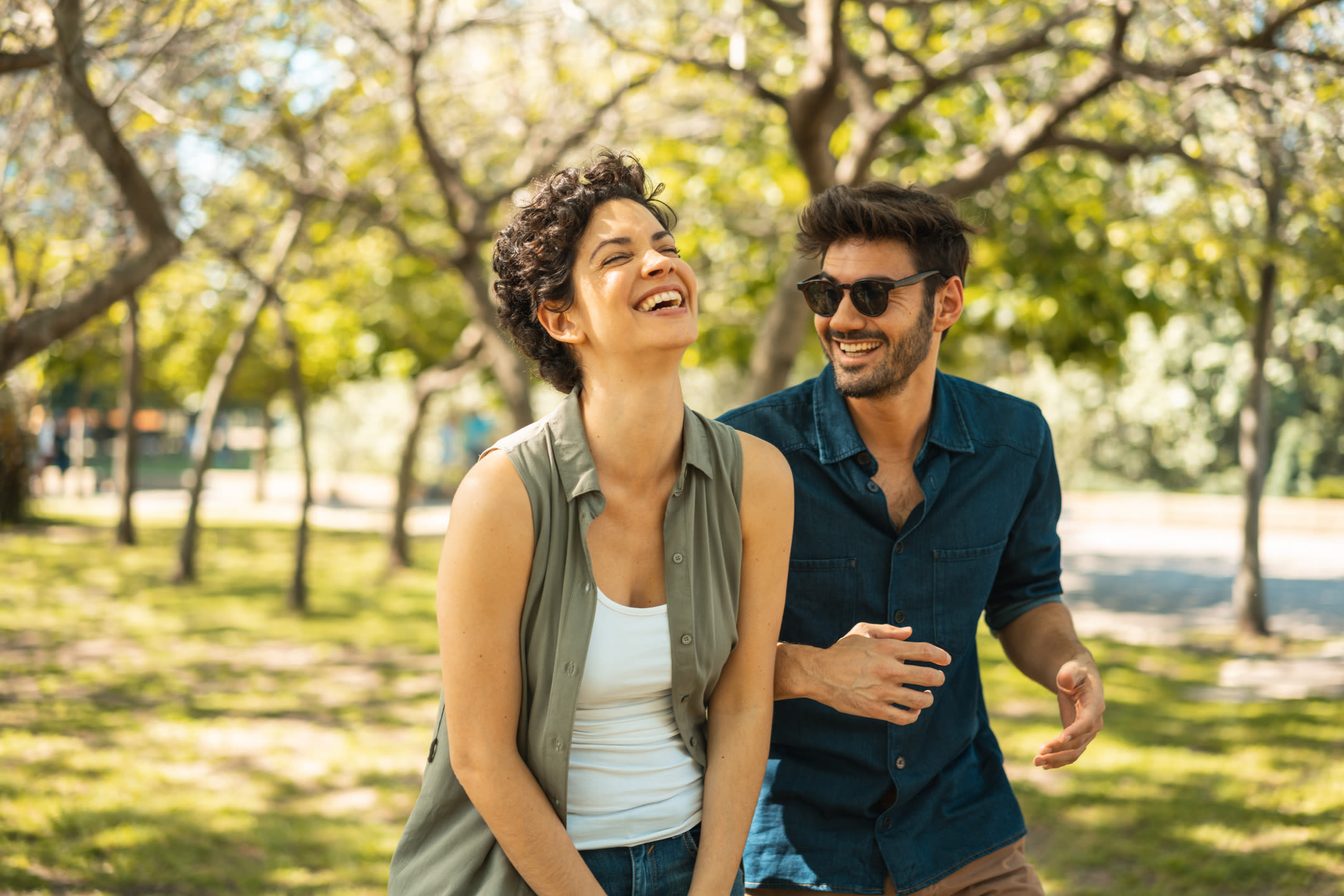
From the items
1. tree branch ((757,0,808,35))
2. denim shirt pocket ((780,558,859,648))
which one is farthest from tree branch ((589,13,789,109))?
denim shirt pocket ((780,558,859,648))

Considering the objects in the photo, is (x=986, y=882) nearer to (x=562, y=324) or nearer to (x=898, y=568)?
(x=898, y=568)

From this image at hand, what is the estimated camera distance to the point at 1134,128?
8.68 m

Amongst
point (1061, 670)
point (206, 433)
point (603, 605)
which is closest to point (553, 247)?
point (603, 605)

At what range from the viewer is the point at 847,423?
2637 millimetres

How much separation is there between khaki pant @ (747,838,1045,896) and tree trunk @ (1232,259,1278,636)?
8.17 metres

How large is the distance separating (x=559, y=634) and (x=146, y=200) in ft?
13.4

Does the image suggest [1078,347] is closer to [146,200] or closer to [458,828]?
[146,200]

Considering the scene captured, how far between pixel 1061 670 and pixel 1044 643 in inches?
9.2

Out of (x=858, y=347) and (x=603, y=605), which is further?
(x=858, y=347)

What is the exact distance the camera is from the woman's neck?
2.18m

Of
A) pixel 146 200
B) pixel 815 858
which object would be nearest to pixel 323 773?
pixel 146 200

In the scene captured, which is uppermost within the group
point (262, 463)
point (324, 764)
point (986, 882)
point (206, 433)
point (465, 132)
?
point (465, 132)

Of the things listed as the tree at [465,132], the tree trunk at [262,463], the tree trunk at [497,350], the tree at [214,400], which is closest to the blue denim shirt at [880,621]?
the tree at [465,132]

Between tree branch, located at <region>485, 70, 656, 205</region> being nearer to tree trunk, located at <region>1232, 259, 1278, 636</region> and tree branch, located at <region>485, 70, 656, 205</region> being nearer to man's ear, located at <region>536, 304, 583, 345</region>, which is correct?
tree trunk, located at <region>1232, 259, 1278, 636</region>
